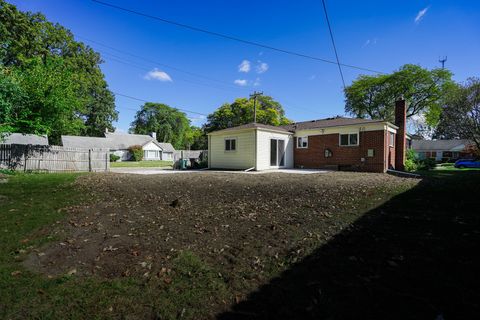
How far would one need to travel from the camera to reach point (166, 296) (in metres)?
2.55

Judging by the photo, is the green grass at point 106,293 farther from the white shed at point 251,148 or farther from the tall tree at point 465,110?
the tall tree at point 465,110

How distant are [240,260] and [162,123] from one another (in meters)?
65.6

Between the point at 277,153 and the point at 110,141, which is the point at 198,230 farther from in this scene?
the point at 110,141

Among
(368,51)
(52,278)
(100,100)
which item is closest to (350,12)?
(368,51)

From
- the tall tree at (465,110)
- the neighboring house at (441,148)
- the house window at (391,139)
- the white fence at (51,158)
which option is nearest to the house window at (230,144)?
the white fence at (51,158)

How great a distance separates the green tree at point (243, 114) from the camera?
39.8 m

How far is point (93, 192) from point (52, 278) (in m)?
5.27

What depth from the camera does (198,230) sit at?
14.5 ft

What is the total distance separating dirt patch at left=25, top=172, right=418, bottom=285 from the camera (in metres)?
3.23

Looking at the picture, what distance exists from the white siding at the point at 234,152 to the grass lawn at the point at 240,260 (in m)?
10.6

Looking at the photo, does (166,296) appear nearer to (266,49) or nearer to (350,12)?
(350,12)

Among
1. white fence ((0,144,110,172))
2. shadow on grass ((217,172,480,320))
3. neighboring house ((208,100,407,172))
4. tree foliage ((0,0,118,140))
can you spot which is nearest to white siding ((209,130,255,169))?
neighboring house ((208,100,407,172))

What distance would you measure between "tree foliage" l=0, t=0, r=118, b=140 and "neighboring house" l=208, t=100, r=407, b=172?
33.6 feet

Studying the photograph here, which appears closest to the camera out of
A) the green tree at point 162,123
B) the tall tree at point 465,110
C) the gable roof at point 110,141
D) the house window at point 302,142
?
the house window at point 302,142
